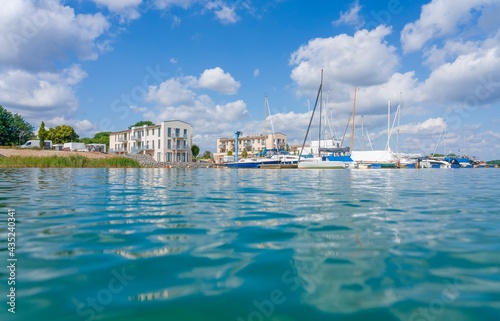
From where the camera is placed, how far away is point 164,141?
226 feet

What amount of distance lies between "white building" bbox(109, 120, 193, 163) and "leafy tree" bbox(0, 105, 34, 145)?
21952 millimetres

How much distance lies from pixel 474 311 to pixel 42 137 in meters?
68.8

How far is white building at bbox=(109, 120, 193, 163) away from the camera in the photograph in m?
69.1

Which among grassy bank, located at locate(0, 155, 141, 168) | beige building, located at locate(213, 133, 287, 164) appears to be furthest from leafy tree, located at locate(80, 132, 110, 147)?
grassy bank, located at locate(0, 155, 141, 168)

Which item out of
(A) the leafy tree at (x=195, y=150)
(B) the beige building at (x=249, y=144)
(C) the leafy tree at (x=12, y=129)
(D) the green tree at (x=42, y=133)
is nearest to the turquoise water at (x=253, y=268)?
(D) the green tree at (x=42, y=133)

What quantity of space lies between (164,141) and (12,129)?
105 ft

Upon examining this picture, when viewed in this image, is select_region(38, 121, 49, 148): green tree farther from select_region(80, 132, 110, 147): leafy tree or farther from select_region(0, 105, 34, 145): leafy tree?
select_region(80, 132, 110, 147): leafy tree

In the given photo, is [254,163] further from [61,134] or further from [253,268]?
[61,134]

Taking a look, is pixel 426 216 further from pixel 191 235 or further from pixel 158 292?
pixel 158 292

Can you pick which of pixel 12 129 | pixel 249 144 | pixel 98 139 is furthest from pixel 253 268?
pixel 98 139

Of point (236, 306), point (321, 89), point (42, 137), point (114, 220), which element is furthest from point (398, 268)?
point (42, 137)

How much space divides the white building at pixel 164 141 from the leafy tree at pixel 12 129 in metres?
22.0

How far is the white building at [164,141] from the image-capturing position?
69.1 m

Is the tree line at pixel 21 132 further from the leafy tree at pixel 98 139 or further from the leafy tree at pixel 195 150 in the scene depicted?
the leafy tree at pixel 195 150
